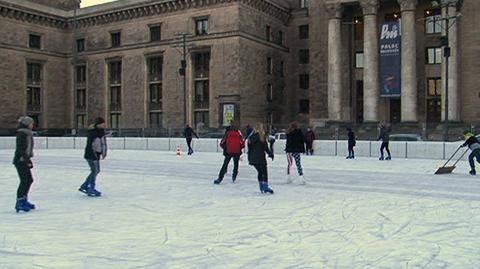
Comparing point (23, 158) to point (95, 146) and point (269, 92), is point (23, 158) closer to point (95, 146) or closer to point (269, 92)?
point (95, 146)

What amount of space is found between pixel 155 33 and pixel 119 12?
5315mm

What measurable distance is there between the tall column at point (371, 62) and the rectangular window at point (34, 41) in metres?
35.6

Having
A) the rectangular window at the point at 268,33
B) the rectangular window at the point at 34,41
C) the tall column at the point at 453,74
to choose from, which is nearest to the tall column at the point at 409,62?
the tall column at the point at 453,74

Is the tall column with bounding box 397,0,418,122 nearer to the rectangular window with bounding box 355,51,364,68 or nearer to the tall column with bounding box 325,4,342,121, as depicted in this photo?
the tall column with bounding box 325,4,342,121

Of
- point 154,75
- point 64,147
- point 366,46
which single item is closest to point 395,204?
point 64,147

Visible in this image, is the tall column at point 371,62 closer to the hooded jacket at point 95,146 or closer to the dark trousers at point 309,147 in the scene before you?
the dark trousers at point 309,147

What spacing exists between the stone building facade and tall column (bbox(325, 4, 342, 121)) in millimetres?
89

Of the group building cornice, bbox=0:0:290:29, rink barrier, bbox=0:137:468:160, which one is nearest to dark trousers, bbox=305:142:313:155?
rink barrier, bbox=0:137:468:160

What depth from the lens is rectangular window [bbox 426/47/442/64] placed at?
4616 cm

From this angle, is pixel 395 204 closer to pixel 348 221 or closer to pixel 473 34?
pixel 348 221

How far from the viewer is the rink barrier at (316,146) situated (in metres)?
24.4

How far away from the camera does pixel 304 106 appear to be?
2245 inches

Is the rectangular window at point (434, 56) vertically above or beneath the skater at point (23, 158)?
above

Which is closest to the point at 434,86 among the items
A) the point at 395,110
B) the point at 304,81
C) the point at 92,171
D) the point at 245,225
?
the point at 395,110
